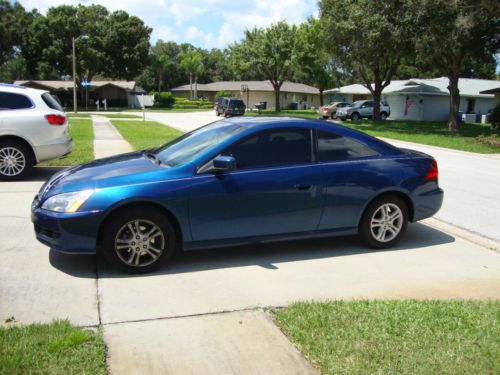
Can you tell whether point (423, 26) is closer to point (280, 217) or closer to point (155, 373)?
point (280, 217)

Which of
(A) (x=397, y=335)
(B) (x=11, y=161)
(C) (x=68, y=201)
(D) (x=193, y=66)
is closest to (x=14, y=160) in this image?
(B) (x=11, y=161)

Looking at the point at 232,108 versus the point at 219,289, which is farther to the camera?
the point at 232,108

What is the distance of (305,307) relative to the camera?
4.13 meters

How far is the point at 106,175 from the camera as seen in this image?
5.12 metres

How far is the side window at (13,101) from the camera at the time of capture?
9.39m

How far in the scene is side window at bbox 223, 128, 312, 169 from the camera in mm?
5344

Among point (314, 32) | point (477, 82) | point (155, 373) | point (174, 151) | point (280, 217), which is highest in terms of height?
point (314, 32)

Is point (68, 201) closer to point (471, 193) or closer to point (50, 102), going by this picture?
point (50, 102)

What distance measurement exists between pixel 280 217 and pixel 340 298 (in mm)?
1184

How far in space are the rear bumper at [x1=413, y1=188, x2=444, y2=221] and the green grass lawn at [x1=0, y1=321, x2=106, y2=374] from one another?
4012 millimetres

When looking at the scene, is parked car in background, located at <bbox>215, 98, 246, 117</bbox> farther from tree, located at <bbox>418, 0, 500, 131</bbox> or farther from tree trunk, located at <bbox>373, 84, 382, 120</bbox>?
tree, located at <bbox>418, 0, 500, 131</bbox>

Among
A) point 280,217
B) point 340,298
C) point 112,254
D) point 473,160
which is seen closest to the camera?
point 340,298

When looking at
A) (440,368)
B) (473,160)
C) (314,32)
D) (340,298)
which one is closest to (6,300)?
(340,298)

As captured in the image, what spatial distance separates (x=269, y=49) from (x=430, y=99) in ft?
62.6
